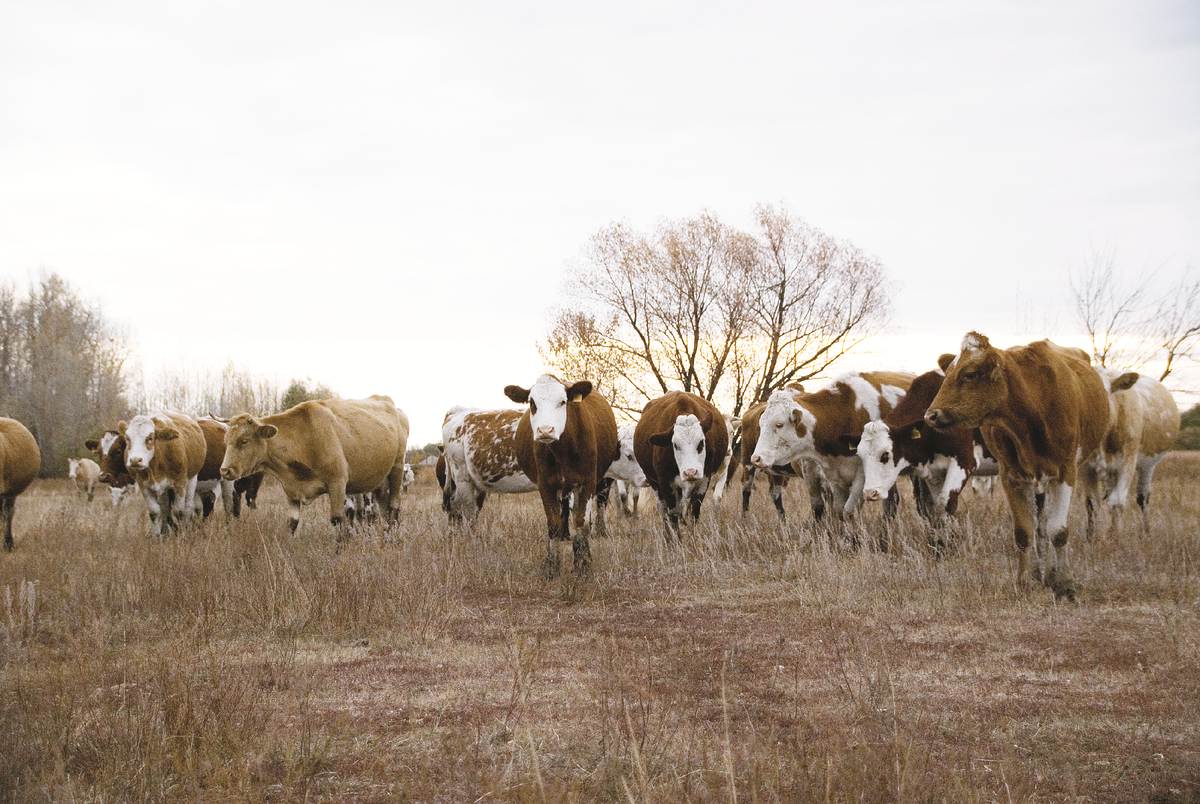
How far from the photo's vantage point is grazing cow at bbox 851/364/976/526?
9.81 meters

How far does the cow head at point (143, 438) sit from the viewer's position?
43.3 feet

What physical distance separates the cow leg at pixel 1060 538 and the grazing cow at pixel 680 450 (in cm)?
409

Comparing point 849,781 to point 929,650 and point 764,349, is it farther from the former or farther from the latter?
point 764,349

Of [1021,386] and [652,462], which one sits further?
[652,462]

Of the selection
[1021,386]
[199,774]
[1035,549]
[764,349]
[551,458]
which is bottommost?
[199,774]

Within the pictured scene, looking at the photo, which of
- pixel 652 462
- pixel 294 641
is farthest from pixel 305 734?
pixel 652 462

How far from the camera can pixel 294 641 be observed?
6.29 meters

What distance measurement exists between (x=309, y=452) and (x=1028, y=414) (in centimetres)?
893

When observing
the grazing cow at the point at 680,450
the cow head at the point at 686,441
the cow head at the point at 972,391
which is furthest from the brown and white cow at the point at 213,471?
the cow head at the point at 972,391

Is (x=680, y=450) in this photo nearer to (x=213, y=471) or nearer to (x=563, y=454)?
(x=563, y=454)

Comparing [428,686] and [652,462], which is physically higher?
[652,462]

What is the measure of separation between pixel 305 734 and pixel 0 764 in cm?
121

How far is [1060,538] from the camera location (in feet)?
24.1

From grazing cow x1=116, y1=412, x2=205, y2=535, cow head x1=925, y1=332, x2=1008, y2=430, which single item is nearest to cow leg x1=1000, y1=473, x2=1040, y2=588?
cow head x1=925, y1=332, x2=1008, y2=430
